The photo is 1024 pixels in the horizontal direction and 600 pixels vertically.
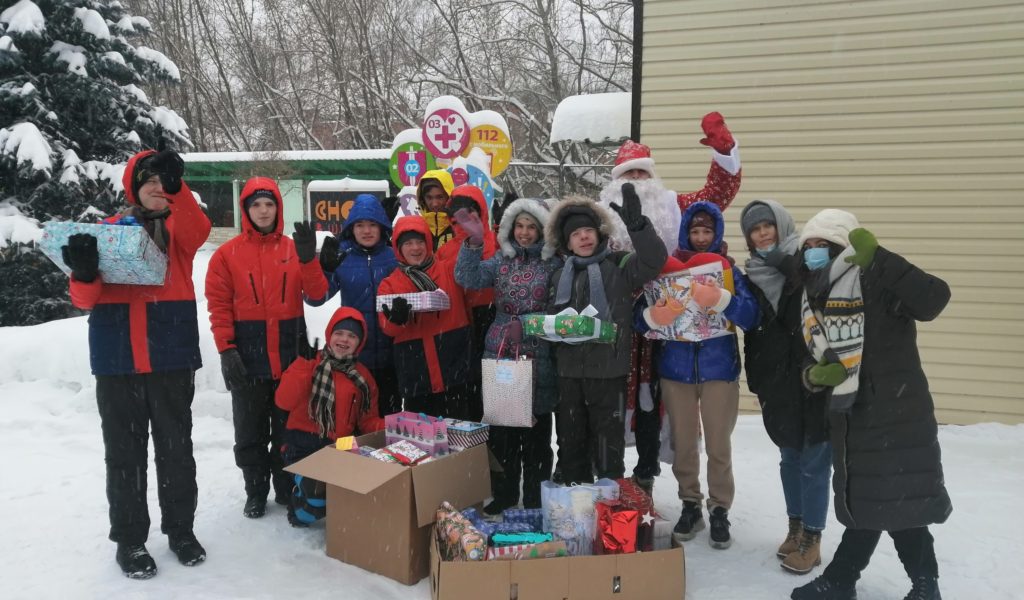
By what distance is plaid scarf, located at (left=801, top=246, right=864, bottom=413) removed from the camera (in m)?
2.84

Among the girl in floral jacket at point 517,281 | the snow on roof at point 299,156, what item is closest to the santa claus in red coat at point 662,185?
the girl in floral jacket at point 517,281

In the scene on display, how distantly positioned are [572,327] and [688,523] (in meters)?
1.36

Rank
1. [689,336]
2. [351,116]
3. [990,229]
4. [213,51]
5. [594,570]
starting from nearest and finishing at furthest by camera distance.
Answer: [594,570], [689,336], [990,229], [351,116], [213,51]

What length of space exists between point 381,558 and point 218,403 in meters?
3.50

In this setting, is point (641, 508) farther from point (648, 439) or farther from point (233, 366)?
point (233, 366)

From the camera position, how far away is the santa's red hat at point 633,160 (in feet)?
13.7

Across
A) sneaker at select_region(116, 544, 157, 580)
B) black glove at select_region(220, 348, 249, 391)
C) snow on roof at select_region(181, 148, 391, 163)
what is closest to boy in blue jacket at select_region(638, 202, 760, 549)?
black glove at select_region(220, 348, 249, 391)

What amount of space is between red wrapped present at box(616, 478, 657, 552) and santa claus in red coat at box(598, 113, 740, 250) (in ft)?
4.32

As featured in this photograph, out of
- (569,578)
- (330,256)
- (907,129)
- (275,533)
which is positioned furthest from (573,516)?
(907,129)

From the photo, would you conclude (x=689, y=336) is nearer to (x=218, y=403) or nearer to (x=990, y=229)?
(x=990, y=229)

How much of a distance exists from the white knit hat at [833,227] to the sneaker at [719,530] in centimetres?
159

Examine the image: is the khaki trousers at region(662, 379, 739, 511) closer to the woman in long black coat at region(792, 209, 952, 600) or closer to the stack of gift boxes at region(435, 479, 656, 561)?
the stack of gift boxes at region(435, 479, 656, 561)

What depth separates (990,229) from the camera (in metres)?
5.73

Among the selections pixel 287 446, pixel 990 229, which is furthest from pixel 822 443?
pixel 990 229
